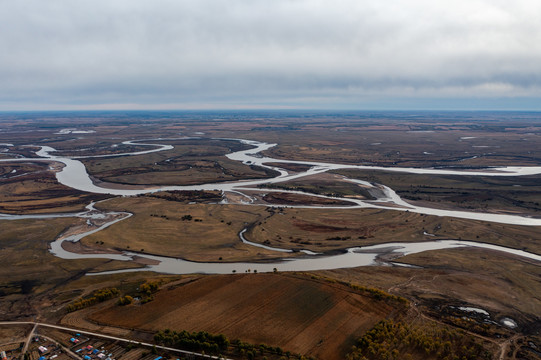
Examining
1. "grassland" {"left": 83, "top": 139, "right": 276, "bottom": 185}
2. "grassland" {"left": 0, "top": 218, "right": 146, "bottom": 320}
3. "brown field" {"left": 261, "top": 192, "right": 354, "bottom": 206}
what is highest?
"grassland" {"left": 83, "top": 139, "right": 276, "bottom": 185}

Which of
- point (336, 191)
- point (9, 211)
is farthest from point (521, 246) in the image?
point (9, 211)

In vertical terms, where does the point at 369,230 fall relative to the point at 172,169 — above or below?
below

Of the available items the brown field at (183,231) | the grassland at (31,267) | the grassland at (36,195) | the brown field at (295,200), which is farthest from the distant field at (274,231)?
the grassland at (36,195)

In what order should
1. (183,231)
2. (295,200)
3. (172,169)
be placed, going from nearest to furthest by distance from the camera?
1. (183,231)
2. (295,200)
3. (172,169)

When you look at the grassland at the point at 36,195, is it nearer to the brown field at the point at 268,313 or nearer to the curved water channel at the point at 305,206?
the curved water channel at the point at 305,206

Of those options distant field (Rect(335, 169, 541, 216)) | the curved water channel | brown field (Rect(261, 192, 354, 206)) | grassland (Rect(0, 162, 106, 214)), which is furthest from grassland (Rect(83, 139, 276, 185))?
distant field (Rect(335, 169, 541, 216))

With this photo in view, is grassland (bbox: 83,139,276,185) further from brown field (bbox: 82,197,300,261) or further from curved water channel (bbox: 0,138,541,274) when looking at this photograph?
brown field (bbox: 82,197,300,261)

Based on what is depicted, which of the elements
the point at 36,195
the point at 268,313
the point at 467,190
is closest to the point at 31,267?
the point at 268,313

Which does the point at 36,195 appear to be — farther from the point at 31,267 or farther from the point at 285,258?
the point at 285,258

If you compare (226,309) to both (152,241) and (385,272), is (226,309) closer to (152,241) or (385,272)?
(385,272)
